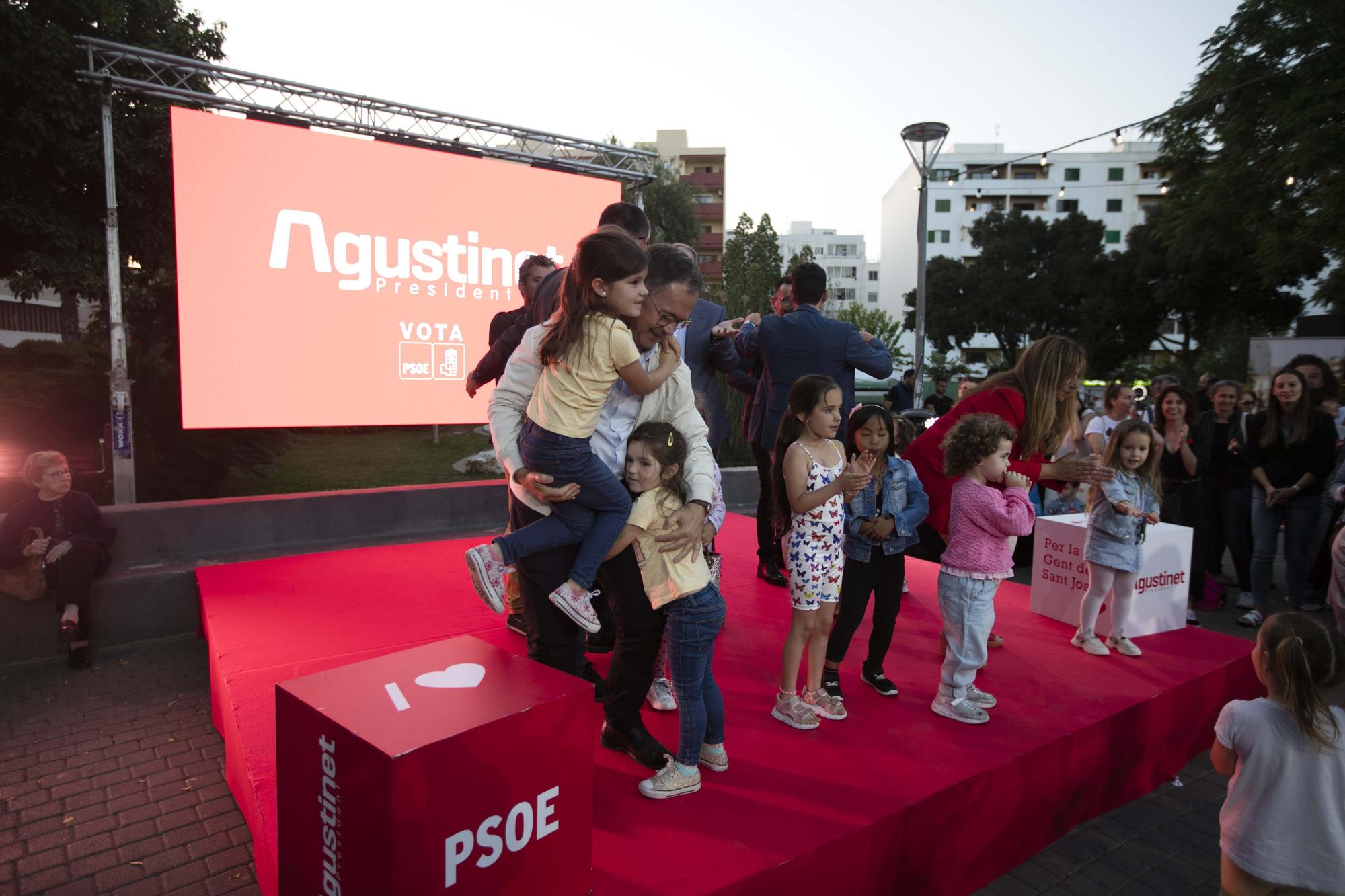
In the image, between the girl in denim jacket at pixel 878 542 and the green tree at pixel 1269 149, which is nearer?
the girl in denim jacket at pixel 878 542

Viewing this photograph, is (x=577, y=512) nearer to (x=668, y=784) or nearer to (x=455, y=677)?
(x=455, y=677)

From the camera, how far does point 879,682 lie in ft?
9.55

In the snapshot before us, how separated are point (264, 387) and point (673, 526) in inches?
217

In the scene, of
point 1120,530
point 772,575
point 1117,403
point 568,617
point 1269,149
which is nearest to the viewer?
point 568,617

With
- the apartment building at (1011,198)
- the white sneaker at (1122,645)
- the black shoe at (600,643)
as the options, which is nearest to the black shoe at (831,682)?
the black shoe at (600,643)

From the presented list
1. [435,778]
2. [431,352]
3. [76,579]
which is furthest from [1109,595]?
[431,352]

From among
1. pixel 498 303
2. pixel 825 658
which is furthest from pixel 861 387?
pixel 825 658

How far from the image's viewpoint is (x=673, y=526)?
6.91 ft

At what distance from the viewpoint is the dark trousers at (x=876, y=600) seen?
2.82 m

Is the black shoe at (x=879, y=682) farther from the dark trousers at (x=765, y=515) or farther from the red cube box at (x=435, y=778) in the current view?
the red cube box at (x=435, y=778)

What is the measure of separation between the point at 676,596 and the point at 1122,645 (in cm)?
249

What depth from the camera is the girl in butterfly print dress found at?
97.7 inches

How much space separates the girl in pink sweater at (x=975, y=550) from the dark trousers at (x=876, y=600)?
177 millimetres

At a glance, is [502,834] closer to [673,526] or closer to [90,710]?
[673,526]
